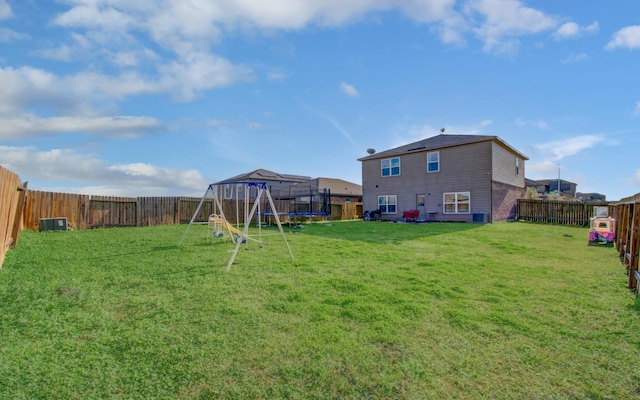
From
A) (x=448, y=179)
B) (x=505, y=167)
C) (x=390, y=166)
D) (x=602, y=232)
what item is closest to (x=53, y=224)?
(x=390, y=166)

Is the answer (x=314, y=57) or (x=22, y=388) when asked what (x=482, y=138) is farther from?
(x=22, y=388)

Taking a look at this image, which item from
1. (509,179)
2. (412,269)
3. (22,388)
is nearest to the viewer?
(22,388)

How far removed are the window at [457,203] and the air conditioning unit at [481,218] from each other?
1.04m

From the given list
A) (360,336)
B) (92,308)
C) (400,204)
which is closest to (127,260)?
(92,308)

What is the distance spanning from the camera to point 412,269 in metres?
6.54

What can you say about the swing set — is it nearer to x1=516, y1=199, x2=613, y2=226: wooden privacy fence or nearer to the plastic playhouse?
the plastic playhouse

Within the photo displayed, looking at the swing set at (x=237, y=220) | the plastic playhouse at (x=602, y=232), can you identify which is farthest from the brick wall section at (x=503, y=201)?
the swing set at (x=237, y=220)

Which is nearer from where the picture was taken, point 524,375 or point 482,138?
point 524,375

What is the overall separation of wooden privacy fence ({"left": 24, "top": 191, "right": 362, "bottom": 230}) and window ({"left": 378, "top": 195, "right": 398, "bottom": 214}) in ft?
35.5

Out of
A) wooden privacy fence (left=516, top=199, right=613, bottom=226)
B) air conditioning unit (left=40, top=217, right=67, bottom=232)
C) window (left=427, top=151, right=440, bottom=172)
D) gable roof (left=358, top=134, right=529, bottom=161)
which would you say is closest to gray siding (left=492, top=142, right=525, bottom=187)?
gable roof (left=358, top=134, right=529, bottom=161)

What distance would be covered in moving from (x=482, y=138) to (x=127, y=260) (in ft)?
64.8

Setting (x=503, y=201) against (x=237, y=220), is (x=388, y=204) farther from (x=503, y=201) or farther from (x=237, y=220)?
(x=237, y=220)

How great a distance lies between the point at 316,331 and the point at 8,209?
8.39 meters

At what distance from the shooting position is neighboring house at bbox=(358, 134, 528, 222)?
64.6 feet
